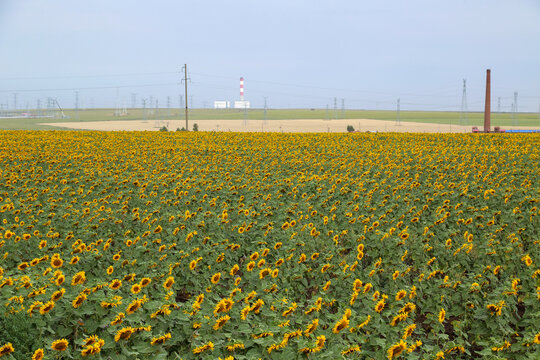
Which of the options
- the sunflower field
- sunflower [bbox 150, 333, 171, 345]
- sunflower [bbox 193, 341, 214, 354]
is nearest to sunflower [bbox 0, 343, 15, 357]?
the sunflower field

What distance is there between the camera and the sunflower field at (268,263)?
400 centimetres

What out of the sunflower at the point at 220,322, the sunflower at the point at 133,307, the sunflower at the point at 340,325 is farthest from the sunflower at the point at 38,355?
the sunflower at the point at 340,325

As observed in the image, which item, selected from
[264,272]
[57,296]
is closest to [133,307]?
[57,296]

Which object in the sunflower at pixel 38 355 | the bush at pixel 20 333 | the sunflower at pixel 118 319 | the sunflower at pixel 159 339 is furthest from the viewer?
the bush at pixel 20 333

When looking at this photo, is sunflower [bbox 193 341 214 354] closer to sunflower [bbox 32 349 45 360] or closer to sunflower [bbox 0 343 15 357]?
sunflower [bbox 32 349 45 360]

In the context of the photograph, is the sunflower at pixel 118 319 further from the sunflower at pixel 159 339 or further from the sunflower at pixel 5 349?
the sunflower at pixel 5 349

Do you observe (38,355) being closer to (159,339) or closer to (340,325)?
(159,339)

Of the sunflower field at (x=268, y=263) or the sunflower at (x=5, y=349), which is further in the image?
the sunflower field at (x=268, y=263)

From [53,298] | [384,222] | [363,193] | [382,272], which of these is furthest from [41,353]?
[363,193]

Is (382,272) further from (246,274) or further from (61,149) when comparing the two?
(61,149)

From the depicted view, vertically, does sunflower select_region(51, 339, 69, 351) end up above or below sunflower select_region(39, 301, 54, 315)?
below

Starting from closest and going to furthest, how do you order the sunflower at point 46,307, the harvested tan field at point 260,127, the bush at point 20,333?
the sunflower at point 46,307, the bush at point 20,333, the harvested tan field at point 260,127

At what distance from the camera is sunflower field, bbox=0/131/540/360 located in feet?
13.1

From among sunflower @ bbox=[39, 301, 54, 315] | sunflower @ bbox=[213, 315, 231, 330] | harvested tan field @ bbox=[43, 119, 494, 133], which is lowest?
sunflower @ bbox=[213, 315, 231, 330]
